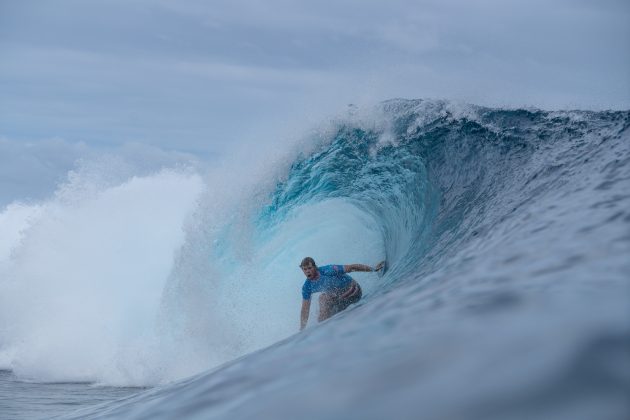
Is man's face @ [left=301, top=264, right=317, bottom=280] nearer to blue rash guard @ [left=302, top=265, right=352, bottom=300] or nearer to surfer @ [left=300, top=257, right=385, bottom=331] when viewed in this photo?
surfer @ [left=300, top=257, right=385, bottom=331]

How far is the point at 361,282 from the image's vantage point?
11.8 metres

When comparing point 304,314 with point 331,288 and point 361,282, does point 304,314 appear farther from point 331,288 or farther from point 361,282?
point 361,282

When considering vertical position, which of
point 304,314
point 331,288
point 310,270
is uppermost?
point 310,270

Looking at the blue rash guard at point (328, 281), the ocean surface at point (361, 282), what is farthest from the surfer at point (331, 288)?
the ocean surface at point (361, 282)

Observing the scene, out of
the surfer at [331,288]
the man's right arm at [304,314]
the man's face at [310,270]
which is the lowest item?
the man's right arm at [304,314]

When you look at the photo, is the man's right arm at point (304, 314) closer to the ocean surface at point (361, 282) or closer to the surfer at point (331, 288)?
the surfer at point (331, 288)

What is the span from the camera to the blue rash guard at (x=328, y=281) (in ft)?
31.1

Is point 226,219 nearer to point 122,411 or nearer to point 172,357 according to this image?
point 172,357

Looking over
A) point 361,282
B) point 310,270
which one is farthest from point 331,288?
point 361,282

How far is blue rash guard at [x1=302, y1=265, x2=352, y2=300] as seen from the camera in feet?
31.1

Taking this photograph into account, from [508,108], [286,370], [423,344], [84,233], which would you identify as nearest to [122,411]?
[286,370]

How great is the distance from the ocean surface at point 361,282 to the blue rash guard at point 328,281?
1085 millimetres

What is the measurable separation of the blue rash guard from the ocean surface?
3.56 feet

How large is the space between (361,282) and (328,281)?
7.57 feet
